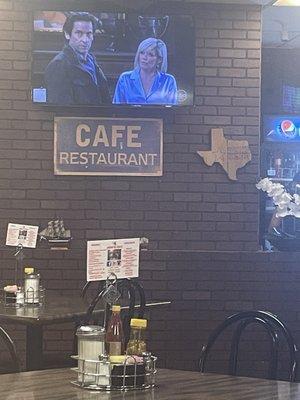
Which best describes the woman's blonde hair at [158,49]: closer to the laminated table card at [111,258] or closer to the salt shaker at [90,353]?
the laminated table card at [111,258]

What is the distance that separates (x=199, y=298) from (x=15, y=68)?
2234 mm

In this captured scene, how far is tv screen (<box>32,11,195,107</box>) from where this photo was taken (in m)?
5.93

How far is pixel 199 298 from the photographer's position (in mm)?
5934

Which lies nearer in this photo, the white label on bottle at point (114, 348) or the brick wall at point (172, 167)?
the white label on bottle at point (114, 348)

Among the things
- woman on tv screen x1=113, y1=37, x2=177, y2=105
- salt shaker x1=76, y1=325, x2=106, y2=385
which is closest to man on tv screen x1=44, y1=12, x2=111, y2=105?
woman on tv screen x1=113, y1=37, x2=177, y2=105

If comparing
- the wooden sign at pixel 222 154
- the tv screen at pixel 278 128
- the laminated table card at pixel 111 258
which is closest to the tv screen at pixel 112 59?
the wooden sign at pixel 222 154

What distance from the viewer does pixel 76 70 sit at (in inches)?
235

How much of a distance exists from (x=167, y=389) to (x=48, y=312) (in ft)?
5.95

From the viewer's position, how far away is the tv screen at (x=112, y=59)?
5934mm

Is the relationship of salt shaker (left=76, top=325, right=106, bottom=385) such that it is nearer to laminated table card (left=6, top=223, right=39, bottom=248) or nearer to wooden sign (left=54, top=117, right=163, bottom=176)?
laminated table card (left=6, top=223, right=39, bottom=248)

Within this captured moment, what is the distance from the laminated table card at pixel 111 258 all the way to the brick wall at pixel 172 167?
10.2ft

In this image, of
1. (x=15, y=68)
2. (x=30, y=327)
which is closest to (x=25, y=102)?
(x=15, y=68)

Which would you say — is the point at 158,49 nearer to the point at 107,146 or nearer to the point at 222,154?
the point at 107,146

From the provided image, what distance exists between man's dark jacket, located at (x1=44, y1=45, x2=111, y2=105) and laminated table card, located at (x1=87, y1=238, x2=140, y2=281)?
10.1 feet
